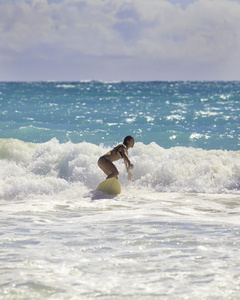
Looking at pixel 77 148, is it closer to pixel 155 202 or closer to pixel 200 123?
pixel 155 202

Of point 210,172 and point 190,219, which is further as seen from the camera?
point 210,172

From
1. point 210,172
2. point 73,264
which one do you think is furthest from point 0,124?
point 73,264

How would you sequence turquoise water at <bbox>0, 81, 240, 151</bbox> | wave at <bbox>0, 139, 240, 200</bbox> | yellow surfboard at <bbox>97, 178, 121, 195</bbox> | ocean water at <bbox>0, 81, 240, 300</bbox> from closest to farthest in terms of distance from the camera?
ocean water at <bbox>0, 81, 240, 300</bbox> → yellow surfboard at <bbox>97, 178, 121, 195</bbox> → wave at <bbox>0, 139, 240, 200</bbox> → turquoise water at <bbox>0, 81, 240, 151</bbox>

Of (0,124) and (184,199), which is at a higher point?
(0,124)

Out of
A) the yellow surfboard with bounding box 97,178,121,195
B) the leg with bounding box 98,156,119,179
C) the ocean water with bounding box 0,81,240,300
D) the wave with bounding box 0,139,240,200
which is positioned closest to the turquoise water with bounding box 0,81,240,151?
the ocean water with bounding box 0,81,240,300

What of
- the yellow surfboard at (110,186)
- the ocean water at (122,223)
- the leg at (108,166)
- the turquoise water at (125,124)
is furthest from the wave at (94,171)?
the turquoise water at (125,124)

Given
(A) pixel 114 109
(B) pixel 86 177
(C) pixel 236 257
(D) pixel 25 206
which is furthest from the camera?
(A) pixel 114 109

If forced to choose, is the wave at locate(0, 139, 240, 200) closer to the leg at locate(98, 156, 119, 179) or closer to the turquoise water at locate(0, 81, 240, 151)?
the leg at locate(98, 156, 119, 179)

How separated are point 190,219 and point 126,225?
1203mm

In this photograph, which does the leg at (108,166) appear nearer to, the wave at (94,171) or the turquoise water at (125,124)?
the wave at (94,171)

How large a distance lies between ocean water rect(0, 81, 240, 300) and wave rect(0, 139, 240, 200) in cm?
3

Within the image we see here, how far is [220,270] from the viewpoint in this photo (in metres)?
4.77

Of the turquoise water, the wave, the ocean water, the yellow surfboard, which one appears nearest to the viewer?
the ocean water

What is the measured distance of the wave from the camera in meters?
10.1
